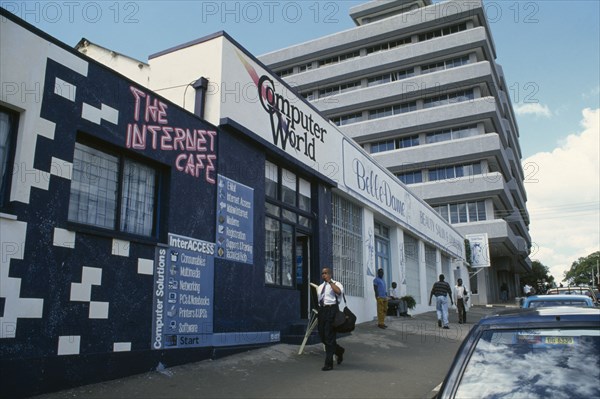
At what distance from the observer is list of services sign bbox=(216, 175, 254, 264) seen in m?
9.73

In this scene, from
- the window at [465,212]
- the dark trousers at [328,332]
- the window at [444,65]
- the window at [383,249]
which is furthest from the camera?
the window at [444,65]

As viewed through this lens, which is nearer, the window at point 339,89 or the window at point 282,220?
the window at point 282,220

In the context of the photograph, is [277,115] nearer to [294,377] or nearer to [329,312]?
[329,312]

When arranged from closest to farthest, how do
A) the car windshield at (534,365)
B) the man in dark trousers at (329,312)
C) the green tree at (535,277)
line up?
1. the car windshield at (534,365)
2. the man in dark trousers at (329,312)
3. the green tree at (535,277)

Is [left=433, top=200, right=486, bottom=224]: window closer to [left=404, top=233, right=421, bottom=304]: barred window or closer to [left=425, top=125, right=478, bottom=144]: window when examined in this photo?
[left=425, top=125, right=478, bottom=144]: window

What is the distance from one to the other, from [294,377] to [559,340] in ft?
17.1

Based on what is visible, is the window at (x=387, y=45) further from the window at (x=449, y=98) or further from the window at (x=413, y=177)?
the window at (x=413, y=177)

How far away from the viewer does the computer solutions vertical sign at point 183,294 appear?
805cm

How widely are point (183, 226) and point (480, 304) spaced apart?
120ft

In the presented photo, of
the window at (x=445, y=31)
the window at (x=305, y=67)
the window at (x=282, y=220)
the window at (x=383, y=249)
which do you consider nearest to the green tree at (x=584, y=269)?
the window at (x=445, y=31)

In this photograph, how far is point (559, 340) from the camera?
338 centimetres

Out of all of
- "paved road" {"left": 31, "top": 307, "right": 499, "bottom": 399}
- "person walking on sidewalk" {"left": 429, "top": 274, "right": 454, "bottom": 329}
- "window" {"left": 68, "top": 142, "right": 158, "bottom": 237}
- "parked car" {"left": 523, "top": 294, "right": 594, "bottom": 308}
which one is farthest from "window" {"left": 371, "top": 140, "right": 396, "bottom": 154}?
"window" {"left": 68, "top": 142, "right": 158, "bottom": 237}

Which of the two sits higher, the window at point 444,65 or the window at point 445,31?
the window at point 445,31

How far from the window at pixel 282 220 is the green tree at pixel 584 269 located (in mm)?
121567
